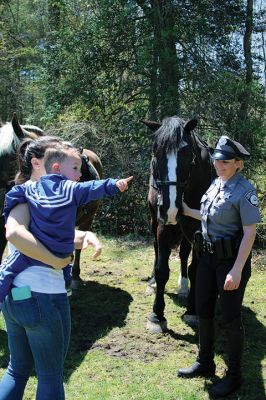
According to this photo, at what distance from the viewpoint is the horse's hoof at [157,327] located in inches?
170

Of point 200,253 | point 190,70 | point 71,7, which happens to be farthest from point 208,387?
point 71,7

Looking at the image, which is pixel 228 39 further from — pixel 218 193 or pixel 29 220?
pixel 29 220

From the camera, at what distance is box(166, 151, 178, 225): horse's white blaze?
375cm

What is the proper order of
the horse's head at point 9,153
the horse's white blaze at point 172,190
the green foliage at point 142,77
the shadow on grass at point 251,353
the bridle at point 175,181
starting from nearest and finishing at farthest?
the shadow on grass at point 251,353 < the horse's white blaze at point 172,190 < the bridle at point 175,181 < the horse's head at point 9,153 < the green foliage at point 142,77

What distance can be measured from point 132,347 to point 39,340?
220 centimetres

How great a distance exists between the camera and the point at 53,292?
6.70 ft

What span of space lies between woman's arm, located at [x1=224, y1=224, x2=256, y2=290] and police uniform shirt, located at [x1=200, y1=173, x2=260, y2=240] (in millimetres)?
72

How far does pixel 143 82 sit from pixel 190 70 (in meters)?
1.38

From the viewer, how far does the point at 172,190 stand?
3.82 metres

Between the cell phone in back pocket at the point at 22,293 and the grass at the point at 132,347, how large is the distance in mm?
1585

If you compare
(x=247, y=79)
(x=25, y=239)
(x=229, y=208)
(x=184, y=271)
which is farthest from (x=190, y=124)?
(x=247, y=79)

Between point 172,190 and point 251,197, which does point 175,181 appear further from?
point 251,197

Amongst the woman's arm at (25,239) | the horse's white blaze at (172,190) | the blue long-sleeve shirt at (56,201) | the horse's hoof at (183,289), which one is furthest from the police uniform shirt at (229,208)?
the horse's hoof at (183,289)

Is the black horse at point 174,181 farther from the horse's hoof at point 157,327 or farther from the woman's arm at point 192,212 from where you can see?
the woman's arm at point 192,212
